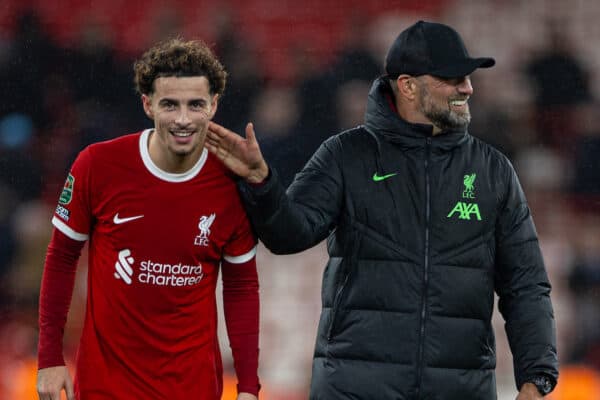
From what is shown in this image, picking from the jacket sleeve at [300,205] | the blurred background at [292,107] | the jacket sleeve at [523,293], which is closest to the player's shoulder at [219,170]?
the jacket sleeve at [300,205]

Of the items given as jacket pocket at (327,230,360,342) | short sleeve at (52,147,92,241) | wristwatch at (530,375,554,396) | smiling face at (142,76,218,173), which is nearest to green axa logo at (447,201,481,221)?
jacket pocket at (327,230,360,342)

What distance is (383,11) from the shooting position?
7285mm

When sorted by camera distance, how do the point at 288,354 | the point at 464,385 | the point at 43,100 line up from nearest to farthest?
the point at 464,385 < the point at 288,354 < the point at 43,100

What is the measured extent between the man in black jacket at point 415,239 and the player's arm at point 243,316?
0.21 m

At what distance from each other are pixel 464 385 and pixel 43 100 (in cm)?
410

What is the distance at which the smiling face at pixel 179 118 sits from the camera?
142 inches

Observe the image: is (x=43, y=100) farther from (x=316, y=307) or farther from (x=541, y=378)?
(x=541, y=378)

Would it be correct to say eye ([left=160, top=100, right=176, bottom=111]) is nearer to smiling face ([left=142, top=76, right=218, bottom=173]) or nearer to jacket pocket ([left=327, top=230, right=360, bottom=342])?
smiling face ([left=142, top=76, right=218, bottom=173])

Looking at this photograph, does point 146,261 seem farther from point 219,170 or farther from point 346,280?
point 346,280

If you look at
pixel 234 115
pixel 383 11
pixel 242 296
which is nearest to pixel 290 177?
pixel 234 115

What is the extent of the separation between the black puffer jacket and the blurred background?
289cm

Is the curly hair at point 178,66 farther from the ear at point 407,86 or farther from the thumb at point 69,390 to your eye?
the thumb at point 69,390

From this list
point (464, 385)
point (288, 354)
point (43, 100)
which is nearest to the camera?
point (464, 385)

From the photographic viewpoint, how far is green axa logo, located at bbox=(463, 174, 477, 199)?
371 cm
